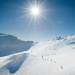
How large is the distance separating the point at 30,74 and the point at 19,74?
2196 millimetres

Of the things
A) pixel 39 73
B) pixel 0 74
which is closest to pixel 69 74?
pixel 39 73

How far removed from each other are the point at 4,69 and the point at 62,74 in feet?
41.7

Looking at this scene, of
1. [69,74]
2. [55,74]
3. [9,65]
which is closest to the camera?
[69,74]

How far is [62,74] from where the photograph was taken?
53.1ft

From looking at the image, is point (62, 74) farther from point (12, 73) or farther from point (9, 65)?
point (9, 65)

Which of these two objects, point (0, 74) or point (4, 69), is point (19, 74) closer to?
point (0, 74)

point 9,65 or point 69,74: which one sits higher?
point 9,65

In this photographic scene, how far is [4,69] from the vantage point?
24.8 metres

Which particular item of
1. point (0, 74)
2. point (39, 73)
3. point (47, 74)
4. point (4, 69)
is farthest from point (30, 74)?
point (4, 69)

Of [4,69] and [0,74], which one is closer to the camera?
[0,74]

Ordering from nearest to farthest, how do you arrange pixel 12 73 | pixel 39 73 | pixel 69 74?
pixel 69 74 < pixel 39 73 < pixel 12 73

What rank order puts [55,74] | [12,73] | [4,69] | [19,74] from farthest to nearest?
[4,69]
[12,73]
[19,74]
[55,74]

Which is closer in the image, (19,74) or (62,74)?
(62,74)

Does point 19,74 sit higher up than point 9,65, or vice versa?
point 9,65
